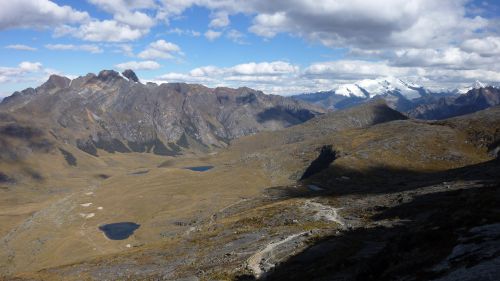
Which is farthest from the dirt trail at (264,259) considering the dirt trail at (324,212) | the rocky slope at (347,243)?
the dirt trail at (324,212)

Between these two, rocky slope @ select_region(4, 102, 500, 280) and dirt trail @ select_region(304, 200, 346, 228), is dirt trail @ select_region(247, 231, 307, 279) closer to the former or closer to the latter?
rocky slope @ select_region(4, 102, 500, 280)

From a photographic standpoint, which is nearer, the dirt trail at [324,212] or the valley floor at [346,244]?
the valley floor at [346,244]

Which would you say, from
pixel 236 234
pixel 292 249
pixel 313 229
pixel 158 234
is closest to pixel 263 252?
pixel 292 249

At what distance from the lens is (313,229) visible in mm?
93688

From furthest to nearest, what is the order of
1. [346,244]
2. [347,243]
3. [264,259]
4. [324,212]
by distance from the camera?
[324,212] < [264,259] < [347,243] < [346,244]

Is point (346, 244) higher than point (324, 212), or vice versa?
point (346, 244)

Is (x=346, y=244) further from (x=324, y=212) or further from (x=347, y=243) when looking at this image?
(x=324, y=212)

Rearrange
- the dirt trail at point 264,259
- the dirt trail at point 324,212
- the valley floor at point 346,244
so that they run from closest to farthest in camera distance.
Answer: the valley floor at point 346,244 < the dirt trail at point 264,259 < the dirt trail at point 324,212

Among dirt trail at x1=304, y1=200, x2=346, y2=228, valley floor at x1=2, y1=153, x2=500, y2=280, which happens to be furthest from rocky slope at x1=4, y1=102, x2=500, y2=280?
dirt trail at x1=304, y1=200, x2=346, y2=228

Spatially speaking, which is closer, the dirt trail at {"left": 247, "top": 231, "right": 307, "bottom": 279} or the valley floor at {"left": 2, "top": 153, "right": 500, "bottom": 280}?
the valley floor at {"left": 2, "top": 153, "right": 500, "bottom": 280}

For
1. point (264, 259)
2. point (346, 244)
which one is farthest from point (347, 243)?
point (264, 259)

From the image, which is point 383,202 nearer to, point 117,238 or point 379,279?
point 379,279

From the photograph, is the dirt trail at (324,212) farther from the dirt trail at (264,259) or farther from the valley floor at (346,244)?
the dirt trail at (264,259)

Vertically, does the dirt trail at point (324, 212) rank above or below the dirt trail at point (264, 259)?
below
